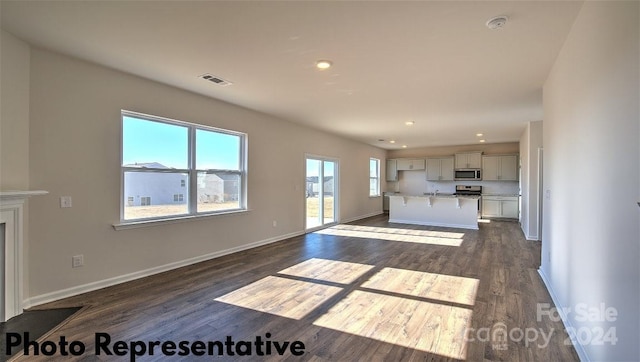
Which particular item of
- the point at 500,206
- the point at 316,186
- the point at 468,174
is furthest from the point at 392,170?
the point at 316,186

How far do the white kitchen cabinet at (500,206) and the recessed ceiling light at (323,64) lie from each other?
8.33 meters

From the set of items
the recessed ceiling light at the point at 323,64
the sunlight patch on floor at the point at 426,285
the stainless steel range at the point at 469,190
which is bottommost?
the sunlight patch on floor at the point at 426,285

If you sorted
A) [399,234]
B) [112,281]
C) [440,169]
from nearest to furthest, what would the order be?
[112,281] → [399,234] → [440,169]

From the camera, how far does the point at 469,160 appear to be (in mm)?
10133

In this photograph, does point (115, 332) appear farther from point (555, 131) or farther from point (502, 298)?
point (555, 131)

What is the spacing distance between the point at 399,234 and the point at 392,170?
4.97 metres

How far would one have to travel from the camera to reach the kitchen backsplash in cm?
991

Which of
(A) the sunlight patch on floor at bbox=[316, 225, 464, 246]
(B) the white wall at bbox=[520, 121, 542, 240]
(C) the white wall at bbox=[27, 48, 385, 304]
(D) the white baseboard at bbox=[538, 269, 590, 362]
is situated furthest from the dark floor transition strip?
(B) the white wall at bbox=[520, 121, 542, 240]

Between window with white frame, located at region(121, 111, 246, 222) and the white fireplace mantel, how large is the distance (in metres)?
0.99

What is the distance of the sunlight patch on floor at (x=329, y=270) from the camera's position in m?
3.90

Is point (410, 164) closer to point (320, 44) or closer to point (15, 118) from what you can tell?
point (320, 44)

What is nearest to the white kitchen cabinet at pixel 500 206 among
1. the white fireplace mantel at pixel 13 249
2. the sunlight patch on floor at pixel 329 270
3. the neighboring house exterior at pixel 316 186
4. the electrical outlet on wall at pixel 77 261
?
the neighboring house exterior at pixel 316 186

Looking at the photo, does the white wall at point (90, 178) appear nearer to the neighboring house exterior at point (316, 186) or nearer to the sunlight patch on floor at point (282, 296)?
the sunlight patch on floor at point (282, 296)

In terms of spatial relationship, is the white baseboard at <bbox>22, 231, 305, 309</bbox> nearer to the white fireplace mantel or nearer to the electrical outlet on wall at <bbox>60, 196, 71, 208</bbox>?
the white fireplace mantel
